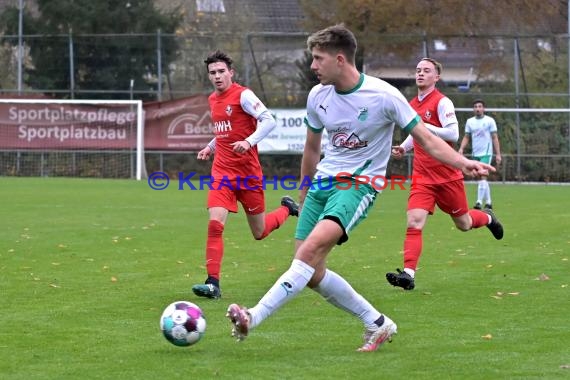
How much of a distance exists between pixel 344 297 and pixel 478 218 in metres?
4.61

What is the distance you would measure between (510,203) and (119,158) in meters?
11.7

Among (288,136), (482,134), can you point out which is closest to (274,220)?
(482,134)

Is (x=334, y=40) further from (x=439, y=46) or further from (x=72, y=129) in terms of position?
(x=439, y=46)

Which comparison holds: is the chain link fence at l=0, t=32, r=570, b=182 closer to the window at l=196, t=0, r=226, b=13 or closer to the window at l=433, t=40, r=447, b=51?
the window at l=433, t=40, r=447, b=51

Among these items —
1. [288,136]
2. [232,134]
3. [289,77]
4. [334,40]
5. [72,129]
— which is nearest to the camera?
[334,40]

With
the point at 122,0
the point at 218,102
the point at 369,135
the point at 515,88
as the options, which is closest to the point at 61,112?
the point at 122,0

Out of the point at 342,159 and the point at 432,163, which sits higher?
the point at 432,163

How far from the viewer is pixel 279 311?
820cm

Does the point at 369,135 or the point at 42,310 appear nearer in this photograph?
the point at 369,135

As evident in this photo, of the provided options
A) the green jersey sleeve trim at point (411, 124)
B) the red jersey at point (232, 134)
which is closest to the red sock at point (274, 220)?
the red jersey at point (232, 134)

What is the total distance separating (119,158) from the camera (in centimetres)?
2888

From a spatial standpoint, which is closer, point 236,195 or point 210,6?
point 236,195

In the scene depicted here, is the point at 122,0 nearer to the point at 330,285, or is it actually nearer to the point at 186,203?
the point at 186,203

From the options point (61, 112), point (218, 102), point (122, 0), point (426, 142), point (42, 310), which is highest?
point (122, 0)
